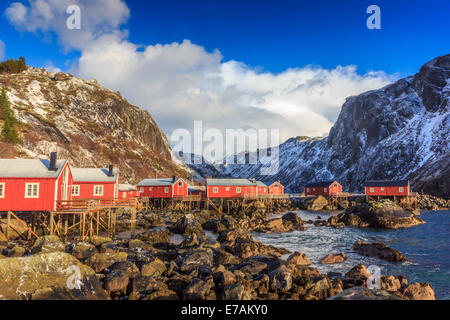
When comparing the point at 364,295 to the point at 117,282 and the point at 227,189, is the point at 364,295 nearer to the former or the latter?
the point at 117,282

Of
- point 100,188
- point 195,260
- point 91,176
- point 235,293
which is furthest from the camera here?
point 91,176

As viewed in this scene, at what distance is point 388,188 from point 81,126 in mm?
93507

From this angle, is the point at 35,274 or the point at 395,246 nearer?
the point at 35,274

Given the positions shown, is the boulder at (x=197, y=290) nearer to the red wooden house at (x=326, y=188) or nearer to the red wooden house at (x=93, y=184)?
the red wooden house at (x=93, y=184)

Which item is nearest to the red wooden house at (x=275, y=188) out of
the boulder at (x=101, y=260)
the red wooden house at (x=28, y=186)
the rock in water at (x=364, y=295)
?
the red wooden house at (x=28, y=186)

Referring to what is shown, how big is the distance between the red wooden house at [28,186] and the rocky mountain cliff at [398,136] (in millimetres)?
96296

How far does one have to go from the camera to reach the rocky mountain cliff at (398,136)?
106 m

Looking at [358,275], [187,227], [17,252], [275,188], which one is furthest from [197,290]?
[275,188]

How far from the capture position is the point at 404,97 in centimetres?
13950

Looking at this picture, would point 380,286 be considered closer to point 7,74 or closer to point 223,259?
point 223,259

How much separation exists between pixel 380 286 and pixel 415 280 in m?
4.87

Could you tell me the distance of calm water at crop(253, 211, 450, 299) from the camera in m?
19.7

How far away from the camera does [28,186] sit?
25641 millimetres
